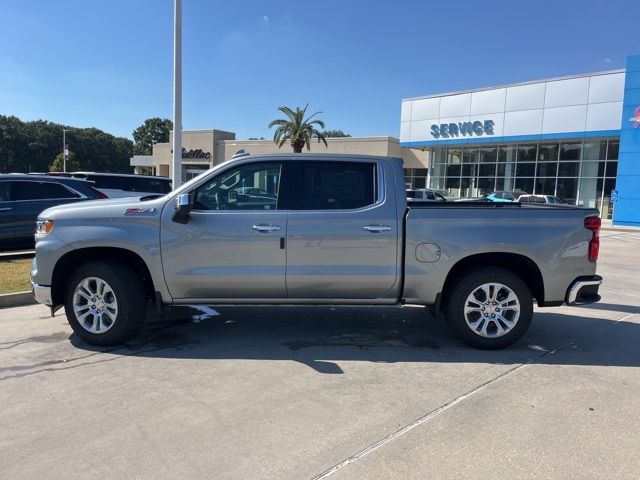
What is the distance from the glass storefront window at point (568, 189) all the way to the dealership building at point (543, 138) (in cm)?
6

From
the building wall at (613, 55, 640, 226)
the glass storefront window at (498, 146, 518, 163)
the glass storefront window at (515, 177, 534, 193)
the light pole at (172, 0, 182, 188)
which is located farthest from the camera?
the glass storefront window at (498, 146, 518, 163)

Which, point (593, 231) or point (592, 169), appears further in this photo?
point (592, 169)

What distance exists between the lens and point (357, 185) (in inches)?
210

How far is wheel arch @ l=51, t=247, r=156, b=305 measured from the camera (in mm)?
5289

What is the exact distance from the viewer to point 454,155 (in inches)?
1571

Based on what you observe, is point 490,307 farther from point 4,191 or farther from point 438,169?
point 438,169

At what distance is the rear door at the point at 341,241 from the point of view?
5145 mm

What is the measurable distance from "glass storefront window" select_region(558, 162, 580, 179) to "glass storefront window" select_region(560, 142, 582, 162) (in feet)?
1.08

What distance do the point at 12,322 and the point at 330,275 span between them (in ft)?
13.4

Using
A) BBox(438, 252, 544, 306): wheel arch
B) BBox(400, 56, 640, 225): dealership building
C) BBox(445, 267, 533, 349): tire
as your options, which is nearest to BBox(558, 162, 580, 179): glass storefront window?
BBox(400, 56, 640, 225): dealership building

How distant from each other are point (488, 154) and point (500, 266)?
34698 mm

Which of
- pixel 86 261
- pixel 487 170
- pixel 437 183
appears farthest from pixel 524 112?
pixel 86 261

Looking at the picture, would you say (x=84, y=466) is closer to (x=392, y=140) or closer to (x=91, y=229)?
(x=91, y=229)

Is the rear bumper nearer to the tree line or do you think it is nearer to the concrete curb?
the concrete curb
